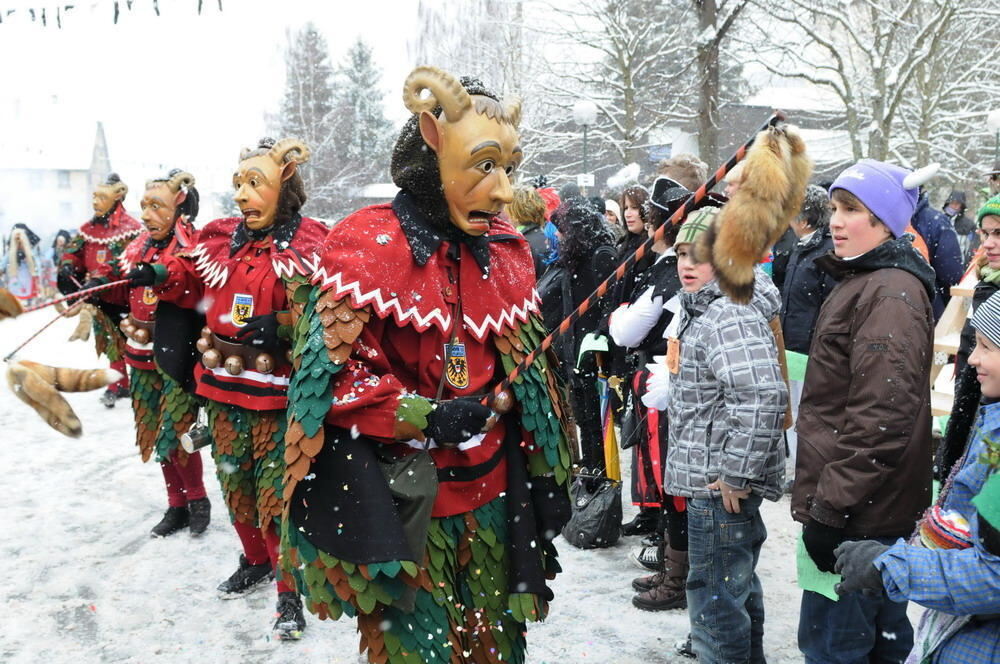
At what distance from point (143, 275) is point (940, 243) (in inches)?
209

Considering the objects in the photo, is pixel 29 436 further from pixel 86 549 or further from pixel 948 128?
pixel 948 128

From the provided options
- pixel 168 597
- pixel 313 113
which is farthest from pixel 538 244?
pixel 313 113

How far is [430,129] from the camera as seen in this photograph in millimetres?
2430

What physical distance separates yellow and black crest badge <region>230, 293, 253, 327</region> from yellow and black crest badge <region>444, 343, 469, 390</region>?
178 cm

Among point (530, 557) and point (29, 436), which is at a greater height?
point (530, 557)

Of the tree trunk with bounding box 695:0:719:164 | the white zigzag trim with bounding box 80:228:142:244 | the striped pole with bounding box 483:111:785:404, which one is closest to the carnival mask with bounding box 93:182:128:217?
the white zigzag trim with bounding box 80:228:142:244

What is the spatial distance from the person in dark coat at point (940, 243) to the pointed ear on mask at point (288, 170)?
439cm

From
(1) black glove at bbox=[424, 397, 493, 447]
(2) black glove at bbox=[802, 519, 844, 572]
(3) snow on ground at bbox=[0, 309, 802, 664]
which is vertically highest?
(1) black glove at bbox=[424, 397, 493, 447]

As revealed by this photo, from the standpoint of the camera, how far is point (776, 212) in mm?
1818

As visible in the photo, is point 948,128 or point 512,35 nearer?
point 948,128

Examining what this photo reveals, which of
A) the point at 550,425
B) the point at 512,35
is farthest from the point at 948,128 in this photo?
the point at 550,425

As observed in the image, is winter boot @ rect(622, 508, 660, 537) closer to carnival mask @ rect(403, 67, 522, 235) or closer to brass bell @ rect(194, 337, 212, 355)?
brass bell @ rect(194, 337, 212, 355)

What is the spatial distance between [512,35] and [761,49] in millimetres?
7850

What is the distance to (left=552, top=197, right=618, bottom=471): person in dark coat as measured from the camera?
16.6 ft
